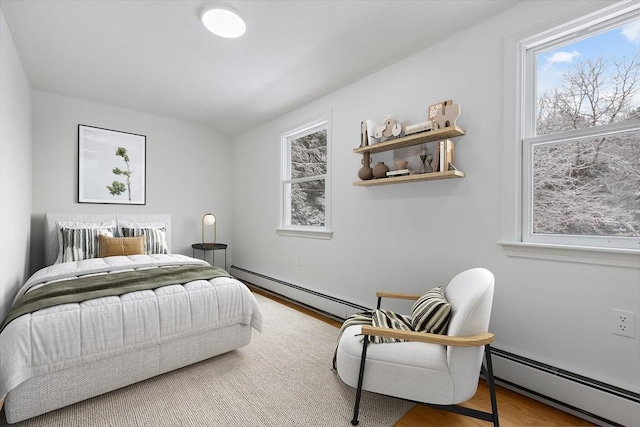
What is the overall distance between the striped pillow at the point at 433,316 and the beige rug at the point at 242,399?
20.4 inches

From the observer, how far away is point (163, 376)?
208 cm

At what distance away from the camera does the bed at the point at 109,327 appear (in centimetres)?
160

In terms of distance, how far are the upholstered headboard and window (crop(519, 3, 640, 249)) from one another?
424 centimetres

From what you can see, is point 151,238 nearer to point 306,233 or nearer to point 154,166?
point 154,166

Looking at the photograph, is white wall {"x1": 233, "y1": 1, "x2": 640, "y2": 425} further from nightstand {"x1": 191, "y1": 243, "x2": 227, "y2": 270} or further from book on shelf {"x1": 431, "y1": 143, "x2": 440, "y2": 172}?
nightstand {"x1": 191, "y1": 243, "x2": 227, "y2": 270}

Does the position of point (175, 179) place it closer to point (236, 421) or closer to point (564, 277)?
point (236, 421)

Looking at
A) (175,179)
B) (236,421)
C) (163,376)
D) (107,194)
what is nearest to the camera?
(236,421)

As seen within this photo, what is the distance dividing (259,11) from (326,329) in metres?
2.73

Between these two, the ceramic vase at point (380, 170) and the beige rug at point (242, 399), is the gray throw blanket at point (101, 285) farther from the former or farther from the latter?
the ceramic vase at point (380, 170)

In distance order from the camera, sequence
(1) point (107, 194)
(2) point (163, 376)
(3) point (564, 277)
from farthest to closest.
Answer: (1) point (107, 194) < (2) point (163, 376) < (3) point (564, 277)

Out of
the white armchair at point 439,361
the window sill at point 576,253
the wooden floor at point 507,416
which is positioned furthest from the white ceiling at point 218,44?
the wooden floor at point 507,416

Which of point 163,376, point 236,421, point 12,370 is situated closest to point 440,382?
point 236,421

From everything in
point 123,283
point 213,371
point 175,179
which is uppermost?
point 175,179

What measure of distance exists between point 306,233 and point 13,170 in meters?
2.73
